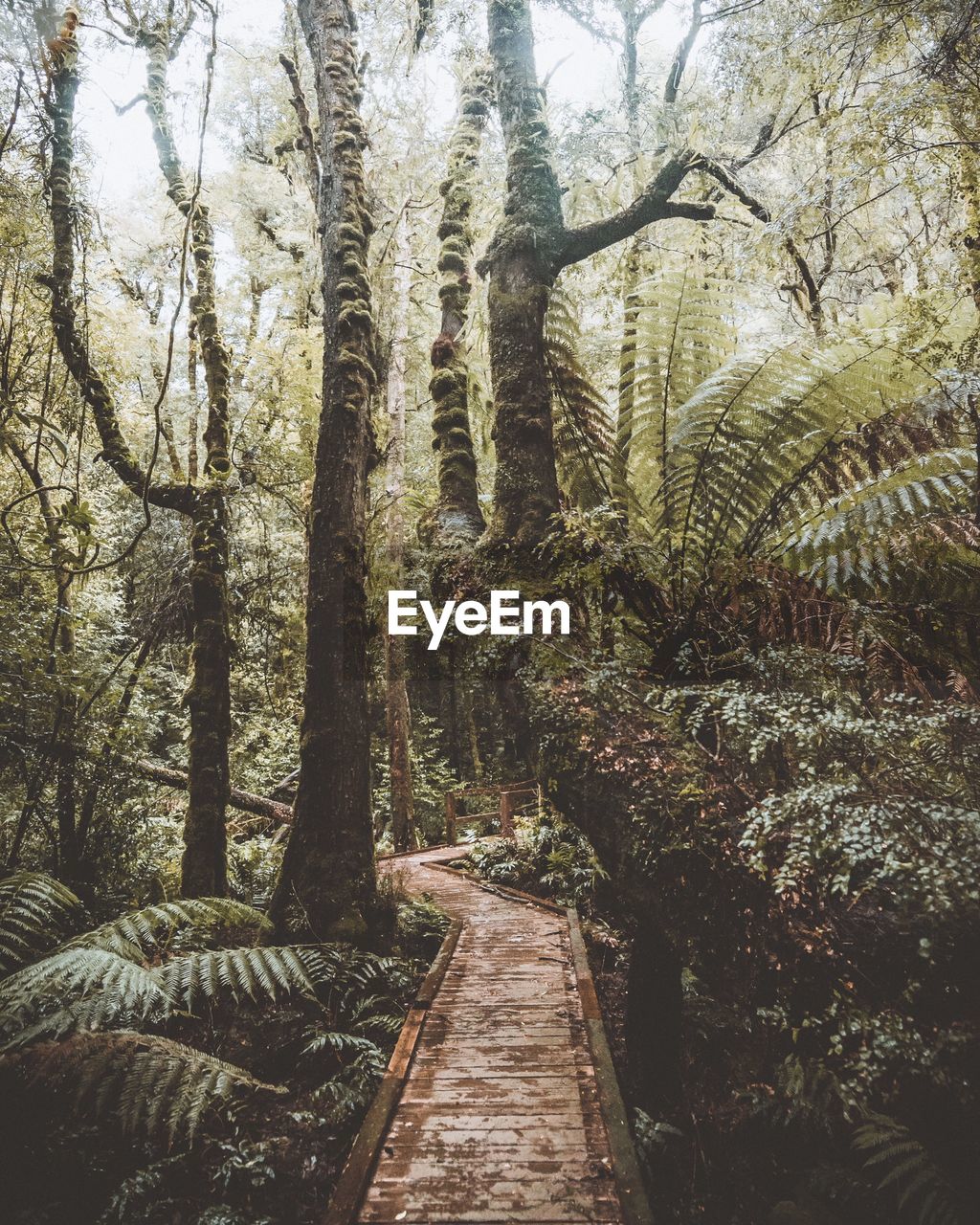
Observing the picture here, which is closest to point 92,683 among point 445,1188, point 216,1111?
point 216,1111

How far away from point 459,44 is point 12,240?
3963mm

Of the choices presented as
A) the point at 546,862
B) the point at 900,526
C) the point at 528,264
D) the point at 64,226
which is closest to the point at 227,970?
the point at 900,526

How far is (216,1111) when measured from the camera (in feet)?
10.2

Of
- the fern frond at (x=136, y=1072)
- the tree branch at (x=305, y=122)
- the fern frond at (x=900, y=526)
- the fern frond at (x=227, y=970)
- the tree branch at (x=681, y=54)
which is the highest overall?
the tree branch at (x=305, y=122)

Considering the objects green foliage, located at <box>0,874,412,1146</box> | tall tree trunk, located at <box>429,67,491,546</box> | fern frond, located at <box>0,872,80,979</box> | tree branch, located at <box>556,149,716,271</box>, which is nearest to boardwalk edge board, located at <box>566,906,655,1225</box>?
green foliage, located at <box>0,874,412,1146</box>

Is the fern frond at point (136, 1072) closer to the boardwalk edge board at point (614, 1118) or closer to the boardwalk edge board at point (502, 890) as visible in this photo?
the boardwalk edge board at point (614, 1118)

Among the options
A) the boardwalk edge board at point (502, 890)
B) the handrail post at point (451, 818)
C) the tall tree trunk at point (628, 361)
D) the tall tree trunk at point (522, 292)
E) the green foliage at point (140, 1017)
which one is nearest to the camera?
the green foliage at point (140, 1017)

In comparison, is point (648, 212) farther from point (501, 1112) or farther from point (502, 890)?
point (502, 890)

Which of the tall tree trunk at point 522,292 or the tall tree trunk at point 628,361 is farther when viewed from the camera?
the tall tree trunk at point 522,292

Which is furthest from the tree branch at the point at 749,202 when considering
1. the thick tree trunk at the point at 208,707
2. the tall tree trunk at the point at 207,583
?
the thick tree trunk at the point at 208,707

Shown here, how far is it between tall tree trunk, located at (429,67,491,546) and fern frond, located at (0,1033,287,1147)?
101 inches

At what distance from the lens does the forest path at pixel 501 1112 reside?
7.38 feet

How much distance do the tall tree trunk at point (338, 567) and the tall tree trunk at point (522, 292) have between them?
4.71 ft

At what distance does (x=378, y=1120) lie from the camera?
2701 mm
